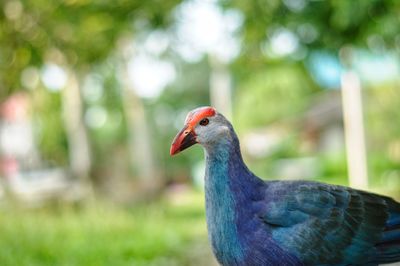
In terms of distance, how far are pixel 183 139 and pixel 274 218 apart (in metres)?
0.57

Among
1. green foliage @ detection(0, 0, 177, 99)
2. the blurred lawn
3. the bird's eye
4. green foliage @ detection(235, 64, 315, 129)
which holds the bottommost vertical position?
the bird's eye

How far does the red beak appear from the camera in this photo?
265cm

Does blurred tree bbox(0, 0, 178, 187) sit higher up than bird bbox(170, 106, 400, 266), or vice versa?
blurred tree bbox(0, 0, 178, 187)

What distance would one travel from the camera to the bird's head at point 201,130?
8.72 ft

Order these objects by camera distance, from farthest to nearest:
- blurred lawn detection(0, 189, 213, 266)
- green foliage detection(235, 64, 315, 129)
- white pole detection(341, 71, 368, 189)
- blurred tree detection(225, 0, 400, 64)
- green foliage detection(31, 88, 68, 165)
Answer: green foliage detection(235, 64, 315, 129) < green foliage detection(31, 88, 68, 165) < white pole detection(341, 71, 368, 189) < blurred lawn detection(0, 189, 213, 266) < blurred tree detection(225, 0, 400, 64)

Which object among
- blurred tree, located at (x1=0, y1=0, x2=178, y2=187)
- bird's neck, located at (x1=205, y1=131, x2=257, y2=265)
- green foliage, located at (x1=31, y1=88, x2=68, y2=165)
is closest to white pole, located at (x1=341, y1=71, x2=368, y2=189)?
blurred tree, located at (x1=0, y1=0, x2=178, y2=187)

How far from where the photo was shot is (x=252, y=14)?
6.50 meters

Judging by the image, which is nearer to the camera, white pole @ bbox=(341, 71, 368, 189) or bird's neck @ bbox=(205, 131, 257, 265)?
bird's neck @ bbox=(205, 131, 257, 265)

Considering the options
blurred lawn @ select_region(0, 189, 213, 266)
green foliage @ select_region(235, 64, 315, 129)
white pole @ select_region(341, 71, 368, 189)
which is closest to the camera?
blurred lawn @ select_region(0, 189, 213, 266)

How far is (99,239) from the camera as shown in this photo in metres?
7.34

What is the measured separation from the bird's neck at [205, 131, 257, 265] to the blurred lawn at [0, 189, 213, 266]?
143 inches

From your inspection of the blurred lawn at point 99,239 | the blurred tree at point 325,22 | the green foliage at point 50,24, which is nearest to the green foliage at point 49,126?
the green foliage at point 50,24

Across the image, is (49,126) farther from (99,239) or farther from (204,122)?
(204,122)

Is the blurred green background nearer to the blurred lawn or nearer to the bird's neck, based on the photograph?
the blurred lawn
